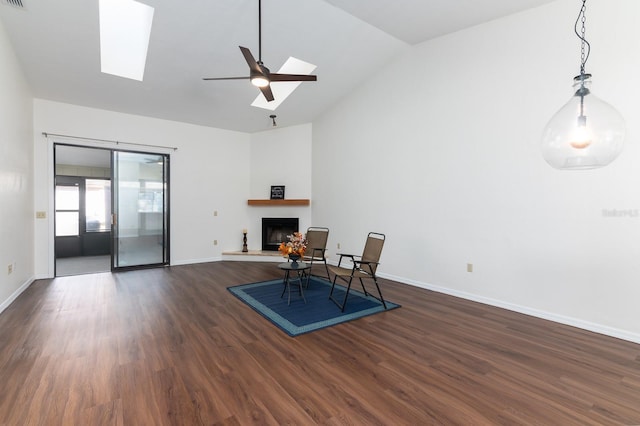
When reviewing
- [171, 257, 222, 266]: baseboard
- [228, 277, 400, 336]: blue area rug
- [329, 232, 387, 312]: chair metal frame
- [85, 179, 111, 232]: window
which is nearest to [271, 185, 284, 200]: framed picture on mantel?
[171, 257, 222, 266]: baseboard

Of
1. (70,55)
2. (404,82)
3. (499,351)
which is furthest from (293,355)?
(70,55)

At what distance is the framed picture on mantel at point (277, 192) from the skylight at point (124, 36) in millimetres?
3398

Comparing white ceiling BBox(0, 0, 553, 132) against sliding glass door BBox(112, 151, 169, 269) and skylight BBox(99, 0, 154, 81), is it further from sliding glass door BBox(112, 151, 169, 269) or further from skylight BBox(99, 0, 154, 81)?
sliding glass door BBox(112, 151, 169, 269)

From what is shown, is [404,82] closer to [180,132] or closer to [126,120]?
[180,132]

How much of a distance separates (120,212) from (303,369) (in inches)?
211

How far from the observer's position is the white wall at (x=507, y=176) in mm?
2951

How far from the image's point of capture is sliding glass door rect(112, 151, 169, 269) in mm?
5832

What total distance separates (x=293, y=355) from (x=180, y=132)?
220 inches

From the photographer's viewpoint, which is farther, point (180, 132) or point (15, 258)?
point (180, 132)

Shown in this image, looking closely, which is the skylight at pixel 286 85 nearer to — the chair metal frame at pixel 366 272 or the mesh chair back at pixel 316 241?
the mesh chair back at pixel 316 241

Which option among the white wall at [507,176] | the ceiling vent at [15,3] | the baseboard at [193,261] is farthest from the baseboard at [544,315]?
the ceiling vent at [15,3]

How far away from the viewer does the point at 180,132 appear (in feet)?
20.9

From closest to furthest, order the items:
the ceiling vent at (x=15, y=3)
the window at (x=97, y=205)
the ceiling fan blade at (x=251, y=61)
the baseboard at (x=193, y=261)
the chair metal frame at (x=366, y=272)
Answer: the ceiling fan blade at (x=251, y=61)
the ceiling vent at (x=15, y=3)
the chair metal frame at (x=366, y=272)
the baseboard at (x=193, y=261)
the window at (x=97, y=205)

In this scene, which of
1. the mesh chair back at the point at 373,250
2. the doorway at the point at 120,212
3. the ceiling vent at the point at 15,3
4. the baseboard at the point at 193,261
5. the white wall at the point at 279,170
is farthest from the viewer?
the white wall at the point at 279,170
